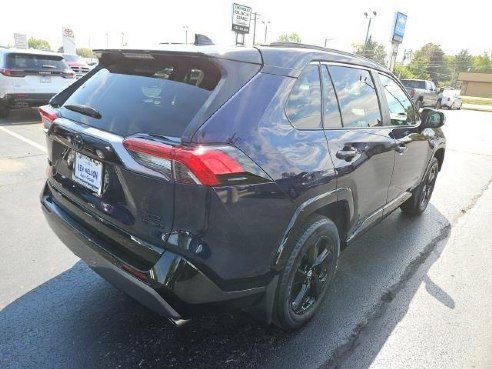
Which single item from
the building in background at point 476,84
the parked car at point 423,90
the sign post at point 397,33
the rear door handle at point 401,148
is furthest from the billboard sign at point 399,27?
the building in background at point 476,84

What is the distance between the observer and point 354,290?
10.5 feet

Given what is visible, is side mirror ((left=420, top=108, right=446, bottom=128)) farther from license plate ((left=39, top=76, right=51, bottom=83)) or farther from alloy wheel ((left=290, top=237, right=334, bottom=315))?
license plate ((left=39, top=76, right=51, bottom=83))

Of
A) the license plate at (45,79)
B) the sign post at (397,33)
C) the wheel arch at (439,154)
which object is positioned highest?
the sign post at (397,33)

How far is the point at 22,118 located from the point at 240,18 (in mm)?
27160

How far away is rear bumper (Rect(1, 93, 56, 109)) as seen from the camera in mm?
9555

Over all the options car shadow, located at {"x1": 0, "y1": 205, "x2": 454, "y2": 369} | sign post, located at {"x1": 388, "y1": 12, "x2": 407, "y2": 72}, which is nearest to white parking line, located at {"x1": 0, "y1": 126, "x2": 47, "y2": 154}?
car shadow, located at {"x1": 0, "y1": 205, "x2": 454, "y2": 369}

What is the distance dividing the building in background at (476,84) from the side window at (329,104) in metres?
79.3

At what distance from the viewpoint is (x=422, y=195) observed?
484cm

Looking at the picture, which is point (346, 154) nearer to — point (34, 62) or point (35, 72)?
point (35, 72)

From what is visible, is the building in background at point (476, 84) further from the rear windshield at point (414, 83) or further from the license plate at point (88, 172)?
the license plate at point (88, 172)

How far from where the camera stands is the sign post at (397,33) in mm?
31109

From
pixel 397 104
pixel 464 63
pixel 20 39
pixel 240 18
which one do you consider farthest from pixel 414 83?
pixel 464 63

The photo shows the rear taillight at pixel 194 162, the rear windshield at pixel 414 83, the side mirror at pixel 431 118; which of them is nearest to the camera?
the rear taillight at pixel 194 162

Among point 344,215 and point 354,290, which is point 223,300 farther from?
point 354,290
